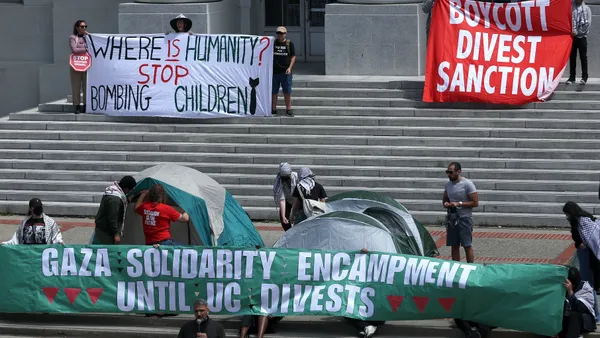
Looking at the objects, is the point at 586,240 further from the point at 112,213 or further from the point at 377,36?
the point at 377,36

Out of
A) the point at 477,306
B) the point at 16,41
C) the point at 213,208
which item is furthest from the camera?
the point at 16,41

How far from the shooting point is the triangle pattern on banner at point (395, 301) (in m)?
12.6

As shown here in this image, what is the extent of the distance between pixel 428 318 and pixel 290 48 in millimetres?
8392

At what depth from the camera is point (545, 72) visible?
19781 millimetres

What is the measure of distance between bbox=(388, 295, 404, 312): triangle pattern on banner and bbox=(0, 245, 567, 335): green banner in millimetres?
10

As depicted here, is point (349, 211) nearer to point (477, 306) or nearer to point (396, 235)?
point (396, 235)

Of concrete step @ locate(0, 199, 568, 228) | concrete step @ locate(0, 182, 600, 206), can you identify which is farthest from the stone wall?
concrete step @ locate(0, 199, 568, 228)

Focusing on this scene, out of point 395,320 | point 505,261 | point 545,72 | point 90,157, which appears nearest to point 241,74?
point 90,157

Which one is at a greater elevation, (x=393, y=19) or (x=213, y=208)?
(x=393, y=19)

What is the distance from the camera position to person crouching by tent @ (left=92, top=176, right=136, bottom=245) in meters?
14.0

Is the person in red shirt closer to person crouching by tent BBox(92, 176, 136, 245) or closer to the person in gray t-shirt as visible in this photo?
person crouching by tent BBox(92, 176, 136, 245)

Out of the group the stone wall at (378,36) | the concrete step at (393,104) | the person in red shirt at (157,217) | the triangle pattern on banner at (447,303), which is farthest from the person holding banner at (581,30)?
the person in red shirt at (157,217)

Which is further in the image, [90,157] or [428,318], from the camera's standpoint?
[90,157]

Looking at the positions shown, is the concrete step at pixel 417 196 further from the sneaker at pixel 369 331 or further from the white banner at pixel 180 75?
the sneaker at pixel 369 331
